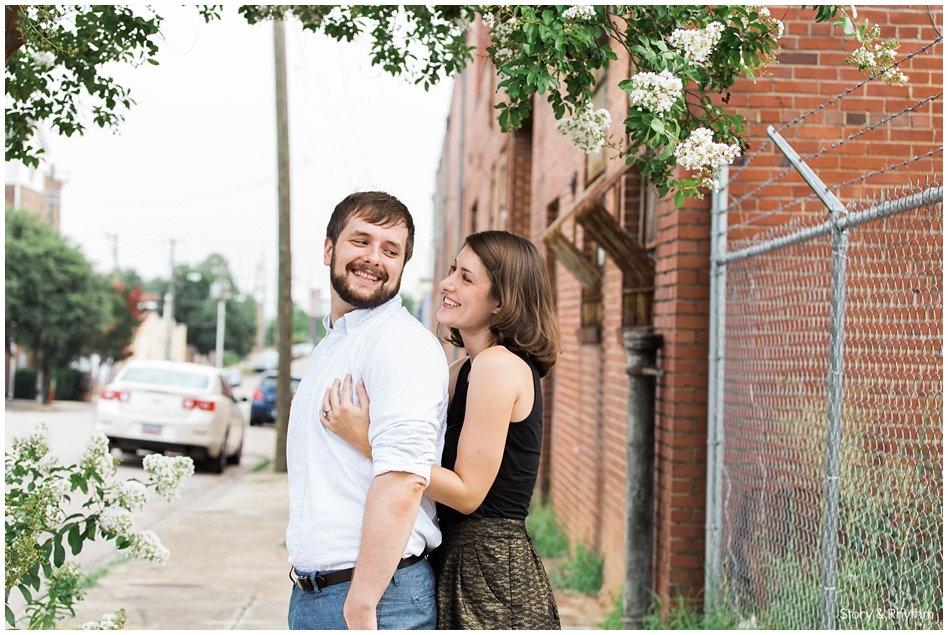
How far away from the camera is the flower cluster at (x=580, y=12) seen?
309 cm

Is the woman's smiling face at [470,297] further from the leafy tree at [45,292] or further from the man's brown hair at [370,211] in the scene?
the leafy tree at [45,292]

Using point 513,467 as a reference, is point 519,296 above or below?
above

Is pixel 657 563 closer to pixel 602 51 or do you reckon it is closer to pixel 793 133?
pixel 793 133

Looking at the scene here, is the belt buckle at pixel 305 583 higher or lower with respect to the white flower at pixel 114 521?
higher

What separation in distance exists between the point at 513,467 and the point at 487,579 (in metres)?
0.32

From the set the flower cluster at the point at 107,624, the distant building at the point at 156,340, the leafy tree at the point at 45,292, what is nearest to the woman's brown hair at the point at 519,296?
the flower cluster at the point at 107,624

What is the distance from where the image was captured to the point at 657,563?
17.5 feet

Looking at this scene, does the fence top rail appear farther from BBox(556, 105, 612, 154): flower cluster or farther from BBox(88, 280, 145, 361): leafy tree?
BBox(88, 280, 145, 361): leafy tree

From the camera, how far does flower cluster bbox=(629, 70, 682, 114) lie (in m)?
3.00

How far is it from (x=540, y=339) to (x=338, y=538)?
2.66 feet

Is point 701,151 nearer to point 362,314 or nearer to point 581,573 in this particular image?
point 362,314

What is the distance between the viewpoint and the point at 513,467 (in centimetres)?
266

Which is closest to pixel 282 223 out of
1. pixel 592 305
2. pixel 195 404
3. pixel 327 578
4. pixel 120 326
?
pixel 195 404

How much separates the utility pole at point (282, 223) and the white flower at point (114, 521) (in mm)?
10248
